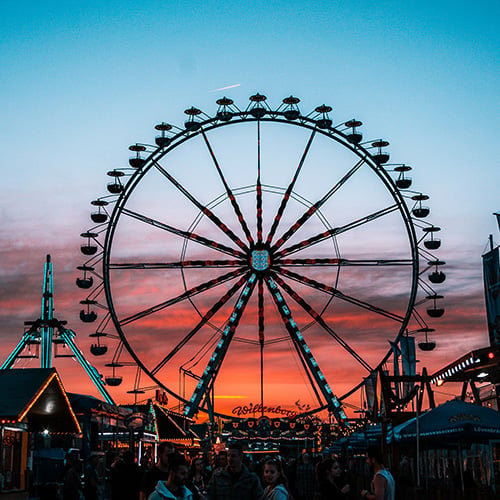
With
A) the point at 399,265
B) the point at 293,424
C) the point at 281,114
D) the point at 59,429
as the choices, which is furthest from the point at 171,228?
the point at 293,424

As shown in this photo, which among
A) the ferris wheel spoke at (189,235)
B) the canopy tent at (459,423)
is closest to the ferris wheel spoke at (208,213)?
the ferris wheel spoke at (189,235)

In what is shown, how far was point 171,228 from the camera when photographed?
33.0 meters

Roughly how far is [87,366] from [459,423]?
3053cm

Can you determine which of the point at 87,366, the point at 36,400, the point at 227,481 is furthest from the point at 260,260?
the point at 227,481

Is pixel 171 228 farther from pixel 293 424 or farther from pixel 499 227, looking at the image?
pixel 293 424

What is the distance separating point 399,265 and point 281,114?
7.28 metres

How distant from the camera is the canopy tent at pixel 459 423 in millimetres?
13961

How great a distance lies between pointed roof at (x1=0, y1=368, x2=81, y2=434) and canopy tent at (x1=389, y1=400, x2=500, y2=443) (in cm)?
634

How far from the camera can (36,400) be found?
14.7m

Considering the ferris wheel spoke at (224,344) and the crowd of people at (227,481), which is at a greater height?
the ferris wheel spoke at (224,344)

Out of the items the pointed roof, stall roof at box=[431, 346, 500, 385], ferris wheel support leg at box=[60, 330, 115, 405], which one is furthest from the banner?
ferris wheel support leg at box=[60, 330, 115, 405]

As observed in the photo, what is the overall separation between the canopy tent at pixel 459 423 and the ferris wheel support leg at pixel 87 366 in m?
26.7

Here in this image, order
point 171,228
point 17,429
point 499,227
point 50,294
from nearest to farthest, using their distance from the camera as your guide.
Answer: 1. point 17,429
2. point 499,227
3. point 171,228
4. point 50,294

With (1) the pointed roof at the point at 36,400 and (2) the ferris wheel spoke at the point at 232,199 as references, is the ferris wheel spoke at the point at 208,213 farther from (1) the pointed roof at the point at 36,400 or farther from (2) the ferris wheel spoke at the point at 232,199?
(1) the pointed roof at the point at 36,400
